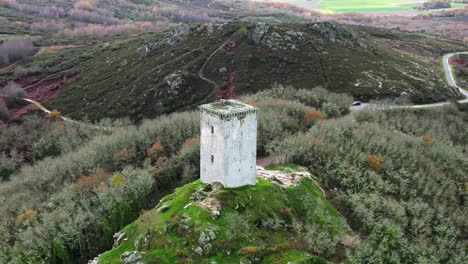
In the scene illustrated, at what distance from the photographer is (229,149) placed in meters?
49.3

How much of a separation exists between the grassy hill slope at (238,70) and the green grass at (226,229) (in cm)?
7664

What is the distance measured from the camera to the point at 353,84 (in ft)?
423

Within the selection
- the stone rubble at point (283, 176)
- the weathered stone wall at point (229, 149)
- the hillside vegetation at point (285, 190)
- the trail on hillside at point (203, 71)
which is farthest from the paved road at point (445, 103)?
the weathered stone wall at point (229, 149)

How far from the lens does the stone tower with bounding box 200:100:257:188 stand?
161ft

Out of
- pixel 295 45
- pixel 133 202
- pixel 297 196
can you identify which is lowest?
pixel 133 202

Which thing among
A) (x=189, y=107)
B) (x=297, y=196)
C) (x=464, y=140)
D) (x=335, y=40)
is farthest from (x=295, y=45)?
(x=297, y=196)

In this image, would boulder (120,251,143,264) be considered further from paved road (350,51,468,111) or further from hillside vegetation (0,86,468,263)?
paved road (350,51,468,111)

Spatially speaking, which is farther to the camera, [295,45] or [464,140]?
[295,45]

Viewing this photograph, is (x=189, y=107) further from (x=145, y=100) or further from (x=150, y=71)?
(x=150, y=71)

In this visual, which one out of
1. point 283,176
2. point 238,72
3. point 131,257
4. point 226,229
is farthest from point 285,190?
point 238,72

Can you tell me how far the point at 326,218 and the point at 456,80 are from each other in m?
127

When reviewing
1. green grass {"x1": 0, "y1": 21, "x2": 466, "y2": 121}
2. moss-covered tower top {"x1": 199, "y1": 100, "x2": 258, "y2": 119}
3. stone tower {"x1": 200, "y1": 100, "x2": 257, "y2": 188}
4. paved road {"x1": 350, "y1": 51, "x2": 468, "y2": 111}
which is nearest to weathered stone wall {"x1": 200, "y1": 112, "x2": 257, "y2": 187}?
stone tower {"x1": 200, "y1": 100, "x2": 257, "y2": 188}

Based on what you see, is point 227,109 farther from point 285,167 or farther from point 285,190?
point 285,167

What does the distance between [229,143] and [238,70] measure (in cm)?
9134
